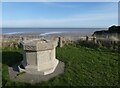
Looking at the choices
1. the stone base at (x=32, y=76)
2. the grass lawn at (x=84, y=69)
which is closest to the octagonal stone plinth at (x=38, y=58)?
the stone base at (x=32, y=76)

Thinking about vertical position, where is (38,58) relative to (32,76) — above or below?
above

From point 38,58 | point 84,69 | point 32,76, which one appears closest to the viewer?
point 32,76

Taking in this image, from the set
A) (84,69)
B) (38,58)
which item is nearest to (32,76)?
(38,58)

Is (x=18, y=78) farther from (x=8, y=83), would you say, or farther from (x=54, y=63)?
(x=54, y=63)

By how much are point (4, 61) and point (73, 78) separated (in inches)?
203

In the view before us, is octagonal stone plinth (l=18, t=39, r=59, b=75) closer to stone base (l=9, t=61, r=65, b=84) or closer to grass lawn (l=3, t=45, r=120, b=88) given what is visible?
stone base (l=9, t=61, r=65, b=84)

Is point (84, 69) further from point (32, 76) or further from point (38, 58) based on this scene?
point (32, 76)

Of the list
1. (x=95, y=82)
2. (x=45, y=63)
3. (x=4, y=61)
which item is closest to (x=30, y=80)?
(x=45, y=63)

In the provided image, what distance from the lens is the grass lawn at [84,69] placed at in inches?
363

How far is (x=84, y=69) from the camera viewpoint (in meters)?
10.9

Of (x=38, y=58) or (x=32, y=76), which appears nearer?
(x=32, y=76)

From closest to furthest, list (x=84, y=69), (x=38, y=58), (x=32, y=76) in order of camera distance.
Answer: (x=32, y=76) < (x=38, y=58) < (x=84, y=69)

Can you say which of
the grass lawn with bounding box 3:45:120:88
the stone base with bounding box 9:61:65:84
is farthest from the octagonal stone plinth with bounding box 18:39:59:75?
the grass lawn with bounding box 3:45:120:88

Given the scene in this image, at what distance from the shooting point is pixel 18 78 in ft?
32.3
